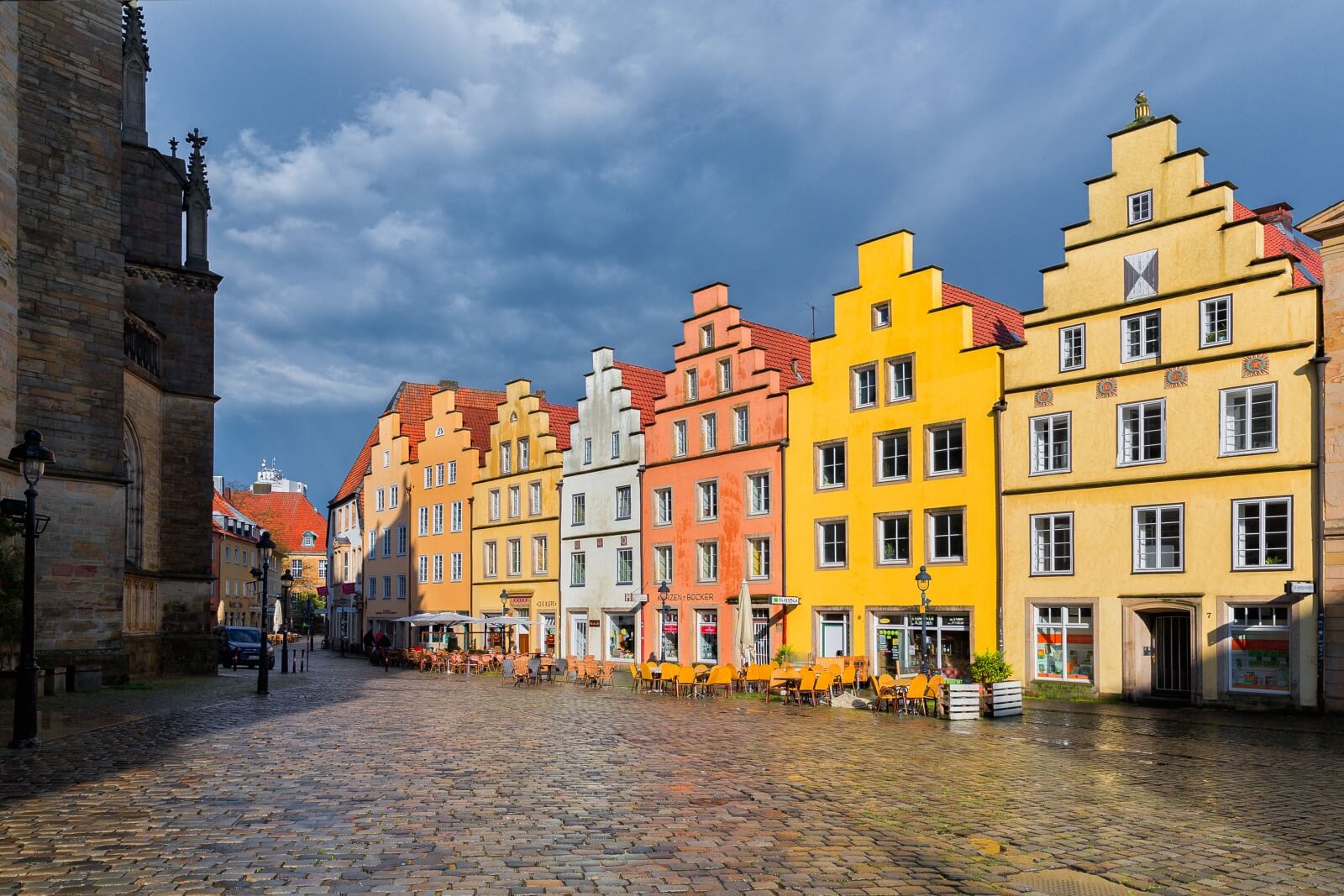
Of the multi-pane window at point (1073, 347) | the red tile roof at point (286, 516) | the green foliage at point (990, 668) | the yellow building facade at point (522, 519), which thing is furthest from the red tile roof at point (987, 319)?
the red tile roof at point (286, 516)

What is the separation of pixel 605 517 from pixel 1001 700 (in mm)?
24013

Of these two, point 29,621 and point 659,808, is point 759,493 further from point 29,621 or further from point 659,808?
point 659,808

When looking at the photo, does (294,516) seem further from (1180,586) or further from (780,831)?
(780,831)

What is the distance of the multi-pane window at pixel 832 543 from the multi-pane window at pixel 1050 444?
22.3 ft

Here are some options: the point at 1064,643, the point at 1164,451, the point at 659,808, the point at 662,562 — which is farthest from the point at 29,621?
the point at 662,562

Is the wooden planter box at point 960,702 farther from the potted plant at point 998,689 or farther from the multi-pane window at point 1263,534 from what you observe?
the multi-pane window at point 1263,534

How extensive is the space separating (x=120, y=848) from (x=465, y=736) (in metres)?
9.52

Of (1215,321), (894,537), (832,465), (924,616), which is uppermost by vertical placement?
(1215,321)

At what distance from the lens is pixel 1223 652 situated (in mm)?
25766

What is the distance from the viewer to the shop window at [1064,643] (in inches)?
1117

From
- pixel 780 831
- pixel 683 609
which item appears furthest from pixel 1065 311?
pixel 780 831

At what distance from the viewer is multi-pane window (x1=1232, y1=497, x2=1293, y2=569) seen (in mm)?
25000

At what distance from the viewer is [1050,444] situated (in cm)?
2969

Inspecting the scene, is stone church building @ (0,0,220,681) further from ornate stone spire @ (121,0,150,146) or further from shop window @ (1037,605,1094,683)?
shop window @ (1037,605,1094,683)
